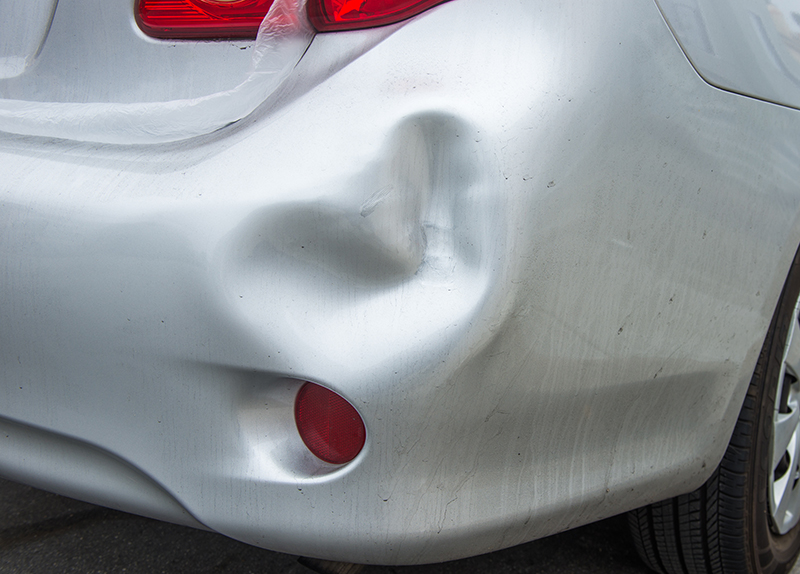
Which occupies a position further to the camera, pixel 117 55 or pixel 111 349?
pixel 117 55

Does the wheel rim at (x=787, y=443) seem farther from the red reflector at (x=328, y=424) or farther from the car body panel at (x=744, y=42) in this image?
the red reflector at (x=328, y=424)

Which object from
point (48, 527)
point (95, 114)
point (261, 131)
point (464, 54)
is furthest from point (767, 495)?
point (48, 527)

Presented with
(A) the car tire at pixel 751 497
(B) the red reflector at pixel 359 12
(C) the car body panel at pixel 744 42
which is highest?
(B) the red reflector at pixel 359 12

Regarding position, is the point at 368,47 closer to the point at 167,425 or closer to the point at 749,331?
the point at 167,425

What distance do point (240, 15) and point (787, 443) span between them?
4.43ft

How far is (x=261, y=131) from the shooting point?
3.01 ft

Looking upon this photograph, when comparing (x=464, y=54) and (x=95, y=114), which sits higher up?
(x=464, y=54)

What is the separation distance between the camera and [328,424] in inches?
36.2

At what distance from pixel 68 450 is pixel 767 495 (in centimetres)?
128

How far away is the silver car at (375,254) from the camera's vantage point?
2.82 feet

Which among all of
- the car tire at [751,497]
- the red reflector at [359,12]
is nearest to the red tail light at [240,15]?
the red reflector at [359,12]

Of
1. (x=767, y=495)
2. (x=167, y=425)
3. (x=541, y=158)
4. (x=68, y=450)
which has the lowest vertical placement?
(x=767, y=495)

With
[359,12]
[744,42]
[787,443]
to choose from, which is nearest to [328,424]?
[359,12]

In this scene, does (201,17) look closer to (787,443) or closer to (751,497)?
(751,497)
